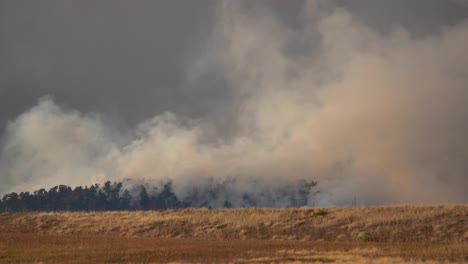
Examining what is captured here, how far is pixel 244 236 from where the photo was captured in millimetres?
79688

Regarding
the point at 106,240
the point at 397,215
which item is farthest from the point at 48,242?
the point at 397,215

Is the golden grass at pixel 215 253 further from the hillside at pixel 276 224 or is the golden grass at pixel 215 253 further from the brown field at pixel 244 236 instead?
the hillside at pixel 276 224

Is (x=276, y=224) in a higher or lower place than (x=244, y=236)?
higher

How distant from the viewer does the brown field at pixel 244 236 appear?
52.8 metres

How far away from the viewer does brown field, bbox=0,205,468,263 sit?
52.8 m

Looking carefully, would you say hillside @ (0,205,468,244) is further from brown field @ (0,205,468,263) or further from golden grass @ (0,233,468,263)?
golden grass @ (0,233,468,263)

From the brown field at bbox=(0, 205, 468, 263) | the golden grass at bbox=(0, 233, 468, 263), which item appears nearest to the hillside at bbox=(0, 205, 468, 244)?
the brown field at bbox=(0, 205, 468, 263)

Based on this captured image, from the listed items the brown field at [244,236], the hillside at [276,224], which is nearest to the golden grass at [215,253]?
the brown field at [244,236]

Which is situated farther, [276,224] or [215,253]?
[276,224]

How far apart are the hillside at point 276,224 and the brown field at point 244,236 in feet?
0.40

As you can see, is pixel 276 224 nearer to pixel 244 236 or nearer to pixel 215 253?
pixel 244 236

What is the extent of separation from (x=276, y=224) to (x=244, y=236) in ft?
21.7

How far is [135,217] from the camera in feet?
316

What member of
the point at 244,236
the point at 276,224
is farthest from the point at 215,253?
the point at 276,224
